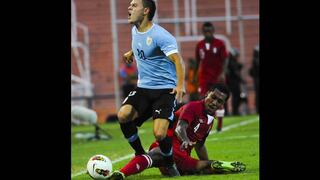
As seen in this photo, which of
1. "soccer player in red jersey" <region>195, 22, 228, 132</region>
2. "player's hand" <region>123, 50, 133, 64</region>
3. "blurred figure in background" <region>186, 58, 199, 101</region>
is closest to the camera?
"player's hand" <region>123, 50, 133, 64</region>

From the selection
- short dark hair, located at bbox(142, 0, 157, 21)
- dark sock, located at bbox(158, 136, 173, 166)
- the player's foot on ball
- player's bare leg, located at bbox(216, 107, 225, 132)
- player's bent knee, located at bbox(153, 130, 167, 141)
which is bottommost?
player's bare leg, located at bbox(216, 107, 225, 132)

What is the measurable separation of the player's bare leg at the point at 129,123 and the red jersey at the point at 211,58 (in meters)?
6.94

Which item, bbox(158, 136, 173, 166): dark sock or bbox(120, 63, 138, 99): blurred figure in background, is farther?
bbox(120, 63, 138, 99): blurred figure in background

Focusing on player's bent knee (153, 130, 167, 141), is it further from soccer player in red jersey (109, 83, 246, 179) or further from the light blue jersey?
the light blue jersey

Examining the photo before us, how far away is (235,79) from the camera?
74.0 feet

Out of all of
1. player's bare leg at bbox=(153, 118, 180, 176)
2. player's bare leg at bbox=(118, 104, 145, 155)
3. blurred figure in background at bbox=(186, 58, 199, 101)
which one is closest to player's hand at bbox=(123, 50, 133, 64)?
player's bare leg at bbox=(118, 104, 145, 155)

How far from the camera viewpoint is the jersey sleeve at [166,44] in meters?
10.0

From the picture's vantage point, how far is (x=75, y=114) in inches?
707

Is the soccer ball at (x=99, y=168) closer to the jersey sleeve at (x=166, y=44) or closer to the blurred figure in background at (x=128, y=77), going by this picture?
the jersey sleeve at (x=166, y=44)

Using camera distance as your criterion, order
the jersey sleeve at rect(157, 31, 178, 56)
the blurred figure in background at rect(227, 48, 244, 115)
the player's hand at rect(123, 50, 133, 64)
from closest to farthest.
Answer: the jersey sleeve at rect(157, 31, 178, 56) < the player's hand at rect(123, 50, 133, 64) < the blurred figure in background at rect(227, 48, 244, 115)

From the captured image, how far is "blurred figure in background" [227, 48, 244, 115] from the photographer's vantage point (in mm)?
22438
